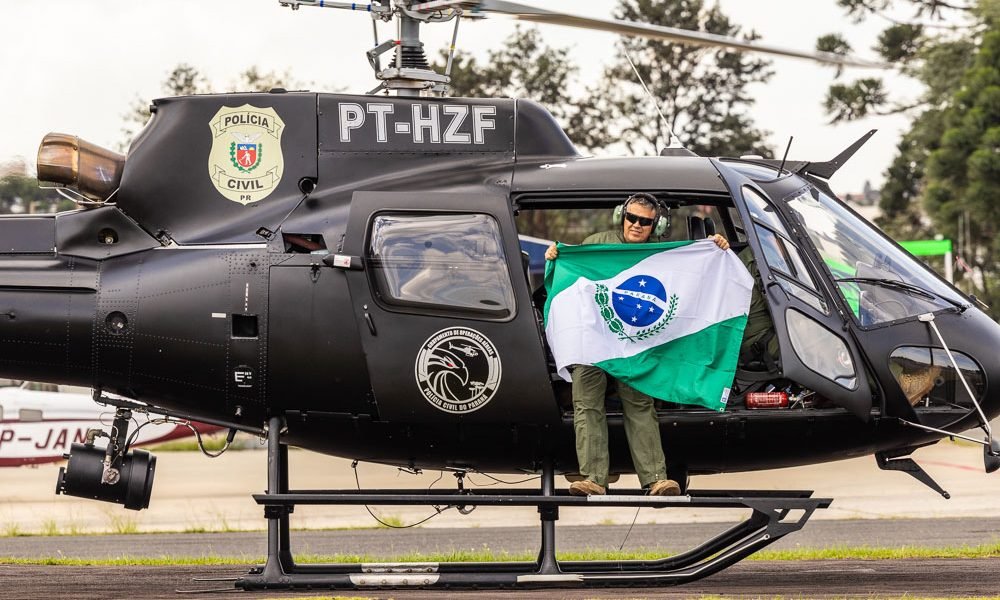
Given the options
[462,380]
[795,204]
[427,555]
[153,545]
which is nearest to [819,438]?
[795,204]

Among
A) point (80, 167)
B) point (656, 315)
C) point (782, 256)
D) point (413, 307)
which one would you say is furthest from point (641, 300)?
point (80, 167)

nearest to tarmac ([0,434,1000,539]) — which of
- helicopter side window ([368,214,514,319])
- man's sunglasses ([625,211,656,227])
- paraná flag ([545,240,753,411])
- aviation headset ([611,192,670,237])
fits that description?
helicopter side window ([368,214,514,319])

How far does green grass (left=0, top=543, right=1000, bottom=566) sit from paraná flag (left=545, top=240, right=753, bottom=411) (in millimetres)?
3660

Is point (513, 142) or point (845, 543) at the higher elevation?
point (513, 142)

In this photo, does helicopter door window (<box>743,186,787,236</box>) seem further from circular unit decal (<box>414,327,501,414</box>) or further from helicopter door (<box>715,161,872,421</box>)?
circular unit decal (<box>414,327,501,414</box>)

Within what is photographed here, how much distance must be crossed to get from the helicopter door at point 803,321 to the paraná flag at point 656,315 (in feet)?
0.69

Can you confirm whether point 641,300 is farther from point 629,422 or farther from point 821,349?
point 821,349

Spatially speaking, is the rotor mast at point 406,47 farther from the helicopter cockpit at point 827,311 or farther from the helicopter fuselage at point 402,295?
the helicopter cockpit at point 827,311

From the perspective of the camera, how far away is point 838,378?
848cm

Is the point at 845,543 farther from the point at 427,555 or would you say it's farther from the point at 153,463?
the point at 153,463

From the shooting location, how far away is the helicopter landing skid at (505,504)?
27.5 feet

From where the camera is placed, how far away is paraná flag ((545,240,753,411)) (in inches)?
339

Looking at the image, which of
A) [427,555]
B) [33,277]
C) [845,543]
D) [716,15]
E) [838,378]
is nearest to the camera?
[838,378]

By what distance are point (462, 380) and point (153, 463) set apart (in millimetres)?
2590
